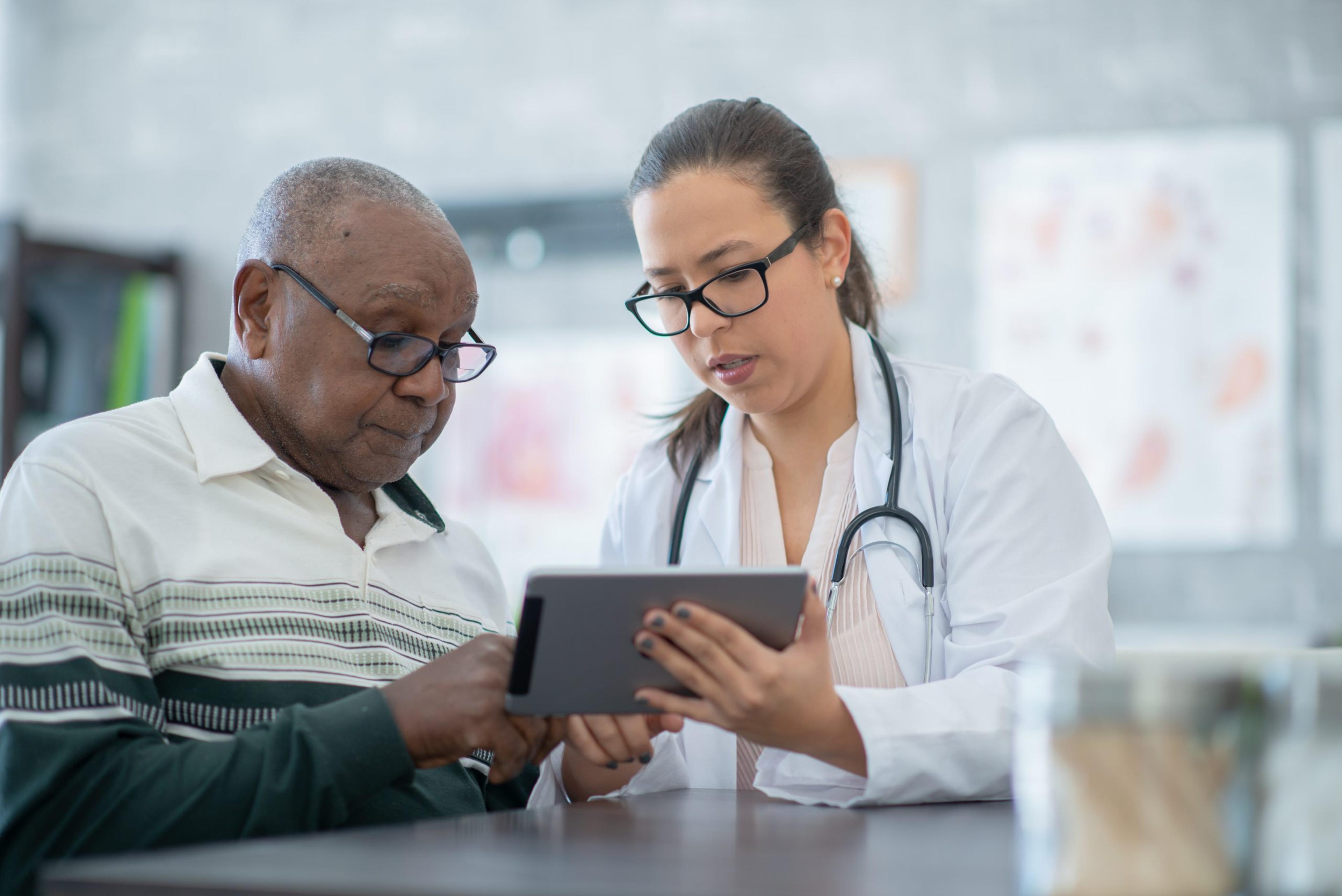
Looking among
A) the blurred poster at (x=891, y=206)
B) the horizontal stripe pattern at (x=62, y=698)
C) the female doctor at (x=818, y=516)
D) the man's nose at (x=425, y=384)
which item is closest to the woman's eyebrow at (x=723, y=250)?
the female doctor at (x=818, y=516)

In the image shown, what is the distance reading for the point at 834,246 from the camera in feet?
6.01

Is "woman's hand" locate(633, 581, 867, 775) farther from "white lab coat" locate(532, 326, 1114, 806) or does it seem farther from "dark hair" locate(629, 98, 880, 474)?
"dark hair" locate(629, 98, 880, 474)

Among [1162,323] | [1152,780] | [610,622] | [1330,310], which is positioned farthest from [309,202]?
[1330,310]

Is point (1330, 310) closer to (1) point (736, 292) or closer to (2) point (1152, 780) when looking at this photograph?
(1) point (736, 292)

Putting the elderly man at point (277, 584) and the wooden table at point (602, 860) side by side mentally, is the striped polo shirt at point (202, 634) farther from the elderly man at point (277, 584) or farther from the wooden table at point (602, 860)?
the wooden table at point (602, 860)

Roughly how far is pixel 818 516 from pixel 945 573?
21cm

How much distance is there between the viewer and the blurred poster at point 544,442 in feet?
13.0

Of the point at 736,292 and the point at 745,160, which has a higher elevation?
the point at 745,160

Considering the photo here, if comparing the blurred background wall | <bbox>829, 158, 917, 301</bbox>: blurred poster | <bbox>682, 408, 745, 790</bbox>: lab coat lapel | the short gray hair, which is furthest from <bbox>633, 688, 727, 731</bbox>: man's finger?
<bbox>829, 158, 917, 301</bbox>: blurred poster

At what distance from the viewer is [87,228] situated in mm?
4539

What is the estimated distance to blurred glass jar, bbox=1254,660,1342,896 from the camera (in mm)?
647

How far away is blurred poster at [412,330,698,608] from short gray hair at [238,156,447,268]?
2353mm

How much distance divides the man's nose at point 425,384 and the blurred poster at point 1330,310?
2.63 meters

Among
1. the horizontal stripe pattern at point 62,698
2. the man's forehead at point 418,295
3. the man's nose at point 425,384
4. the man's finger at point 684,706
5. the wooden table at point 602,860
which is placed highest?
the man's forehead at point 418,295
